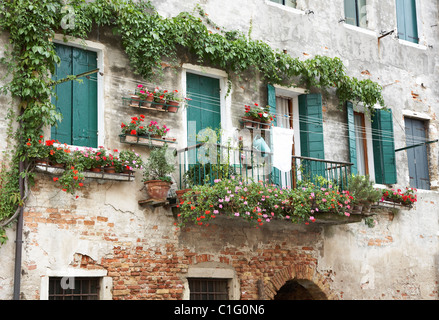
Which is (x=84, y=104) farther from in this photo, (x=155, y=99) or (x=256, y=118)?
(x=256, y=118)

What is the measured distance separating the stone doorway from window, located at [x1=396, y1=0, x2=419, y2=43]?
5.70m

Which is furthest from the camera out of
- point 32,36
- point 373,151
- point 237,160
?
point 373,151

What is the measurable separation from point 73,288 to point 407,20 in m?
9.25

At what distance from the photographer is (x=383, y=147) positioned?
13.2 meters

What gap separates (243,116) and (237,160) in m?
0.79

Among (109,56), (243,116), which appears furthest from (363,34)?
(109,56)

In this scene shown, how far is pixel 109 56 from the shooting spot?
33.1 feet

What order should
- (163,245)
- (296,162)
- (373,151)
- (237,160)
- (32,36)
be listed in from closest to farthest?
(32,36)
(163,245)
(237,160)
(296,162)
(373,151)

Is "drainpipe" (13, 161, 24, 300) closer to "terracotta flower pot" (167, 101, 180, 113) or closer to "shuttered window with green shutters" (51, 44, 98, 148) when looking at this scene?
"shuttered window with green shutters" (51, 44, 98, 148)

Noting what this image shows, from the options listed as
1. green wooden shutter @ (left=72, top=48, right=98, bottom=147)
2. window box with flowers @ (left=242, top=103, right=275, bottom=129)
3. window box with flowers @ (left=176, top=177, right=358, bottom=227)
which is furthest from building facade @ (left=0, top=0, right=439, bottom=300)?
window box with flowers @ (left=176, top=177, right=358, bottom=227)

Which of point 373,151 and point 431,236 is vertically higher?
point 373,151

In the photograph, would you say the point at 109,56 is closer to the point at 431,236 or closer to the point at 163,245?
Result: the point at 163,245

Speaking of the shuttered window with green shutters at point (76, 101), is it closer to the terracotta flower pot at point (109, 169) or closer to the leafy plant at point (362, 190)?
the terracotta flower pot at point (109, 169)

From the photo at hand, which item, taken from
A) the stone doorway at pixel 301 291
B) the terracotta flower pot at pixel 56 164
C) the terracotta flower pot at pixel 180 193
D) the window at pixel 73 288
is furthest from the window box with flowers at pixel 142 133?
the stone doorway at pixel 301 291
